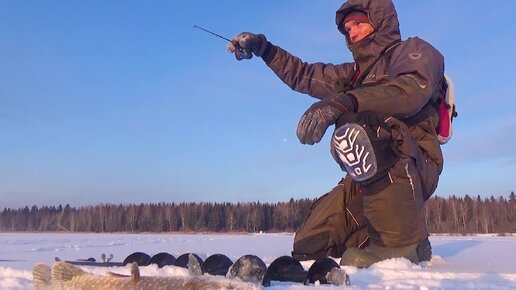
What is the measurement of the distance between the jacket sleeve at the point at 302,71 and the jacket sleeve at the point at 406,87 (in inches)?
41.5

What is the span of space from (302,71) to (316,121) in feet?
5.58

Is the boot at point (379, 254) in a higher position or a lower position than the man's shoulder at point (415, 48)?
lower

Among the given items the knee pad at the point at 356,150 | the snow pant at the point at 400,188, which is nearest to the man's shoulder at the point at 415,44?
the snow pant at the point at 400,188

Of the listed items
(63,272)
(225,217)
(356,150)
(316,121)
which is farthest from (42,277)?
(225,217)

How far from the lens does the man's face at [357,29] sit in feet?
11.5

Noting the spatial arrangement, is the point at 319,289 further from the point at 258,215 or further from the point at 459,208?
the point at 258,215

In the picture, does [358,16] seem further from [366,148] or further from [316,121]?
[316,121]

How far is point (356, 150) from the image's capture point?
2744mm

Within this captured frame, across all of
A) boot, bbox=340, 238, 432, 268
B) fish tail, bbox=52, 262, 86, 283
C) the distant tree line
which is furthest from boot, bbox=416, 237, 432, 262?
the distant tree line

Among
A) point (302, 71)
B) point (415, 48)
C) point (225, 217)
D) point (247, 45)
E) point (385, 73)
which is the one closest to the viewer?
point (415, 48)

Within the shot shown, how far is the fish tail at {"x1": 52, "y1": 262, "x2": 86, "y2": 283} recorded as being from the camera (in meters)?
1.45

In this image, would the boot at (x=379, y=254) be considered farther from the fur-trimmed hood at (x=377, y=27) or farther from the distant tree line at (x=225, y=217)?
the distant tree line at (x=225, y=217)

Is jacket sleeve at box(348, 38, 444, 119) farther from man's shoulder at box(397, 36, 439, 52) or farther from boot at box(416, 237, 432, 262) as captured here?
boot at box(416, 237, 432, 262)

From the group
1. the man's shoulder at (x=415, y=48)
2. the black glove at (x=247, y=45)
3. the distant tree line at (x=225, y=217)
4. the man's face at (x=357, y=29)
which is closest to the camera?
the man's shoulder at (x=415, y=48)
